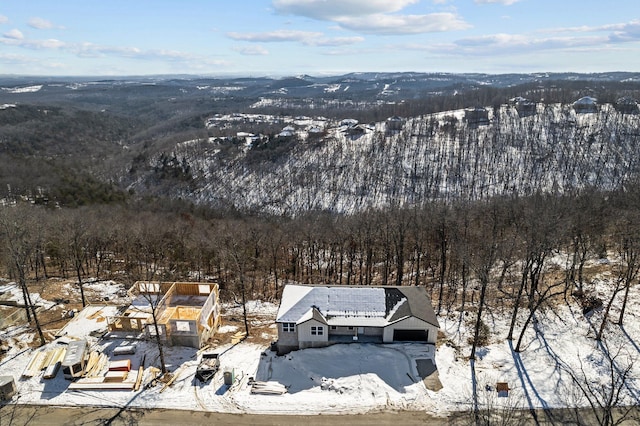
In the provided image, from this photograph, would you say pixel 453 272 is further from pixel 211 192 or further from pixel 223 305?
pixel 211 192

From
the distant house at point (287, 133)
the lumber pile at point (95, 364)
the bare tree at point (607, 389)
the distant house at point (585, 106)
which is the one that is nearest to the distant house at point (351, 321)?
the bare tree at point (607, 389)

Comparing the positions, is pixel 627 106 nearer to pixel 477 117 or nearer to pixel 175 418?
pixel 477 117

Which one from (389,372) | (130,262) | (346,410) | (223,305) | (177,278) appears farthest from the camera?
(130,262)

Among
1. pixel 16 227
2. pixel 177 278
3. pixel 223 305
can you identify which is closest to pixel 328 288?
pixel 223 305

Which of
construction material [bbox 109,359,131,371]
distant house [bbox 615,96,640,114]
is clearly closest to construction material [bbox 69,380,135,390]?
construction material [bbox 109,359,131,371]

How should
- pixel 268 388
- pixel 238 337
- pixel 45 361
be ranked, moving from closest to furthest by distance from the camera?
1. pixel 268 388
2. pixel 45 361
3. pixel 238 337

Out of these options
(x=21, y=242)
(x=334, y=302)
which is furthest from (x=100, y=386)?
(x=21, y=242)
